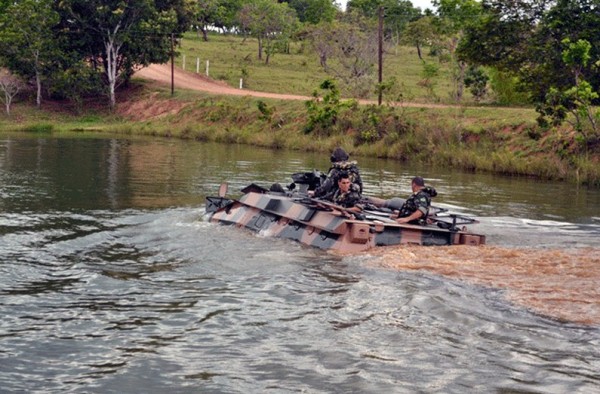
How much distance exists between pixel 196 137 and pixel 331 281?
39.2m

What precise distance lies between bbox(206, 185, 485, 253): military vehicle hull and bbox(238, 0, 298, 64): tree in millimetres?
62051

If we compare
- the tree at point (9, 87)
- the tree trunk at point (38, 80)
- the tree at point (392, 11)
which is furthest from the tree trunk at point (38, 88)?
the tree at point (392, 11)

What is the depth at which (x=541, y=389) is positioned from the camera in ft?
28.0

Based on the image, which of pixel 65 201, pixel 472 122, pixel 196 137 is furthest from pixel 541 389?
pixel 196 137

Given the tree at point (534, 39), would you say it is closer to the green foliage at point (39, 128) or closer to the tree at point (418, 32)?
the green foliage at point (39, 128)

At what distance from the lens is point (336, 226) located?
49.9 feet

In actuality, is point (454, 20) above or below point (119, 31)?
above

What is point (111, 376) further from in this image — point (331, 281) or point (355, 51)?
point (355, 51)

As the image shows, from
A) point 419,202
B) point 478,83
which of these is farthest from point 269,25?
point 419,202

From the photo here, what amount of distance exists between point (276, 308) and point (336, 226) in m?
4.03

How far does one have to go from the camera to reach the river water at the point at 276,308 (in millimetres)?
8828

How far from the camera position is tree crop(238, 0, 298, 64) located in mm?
80438

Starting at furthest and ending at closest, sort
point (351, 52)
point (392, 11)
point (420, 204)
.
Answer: point (392, 11), point (351, 52), point (420, 204)

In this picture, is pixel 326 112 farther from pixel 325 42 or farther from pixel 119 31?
pixel 325 42
